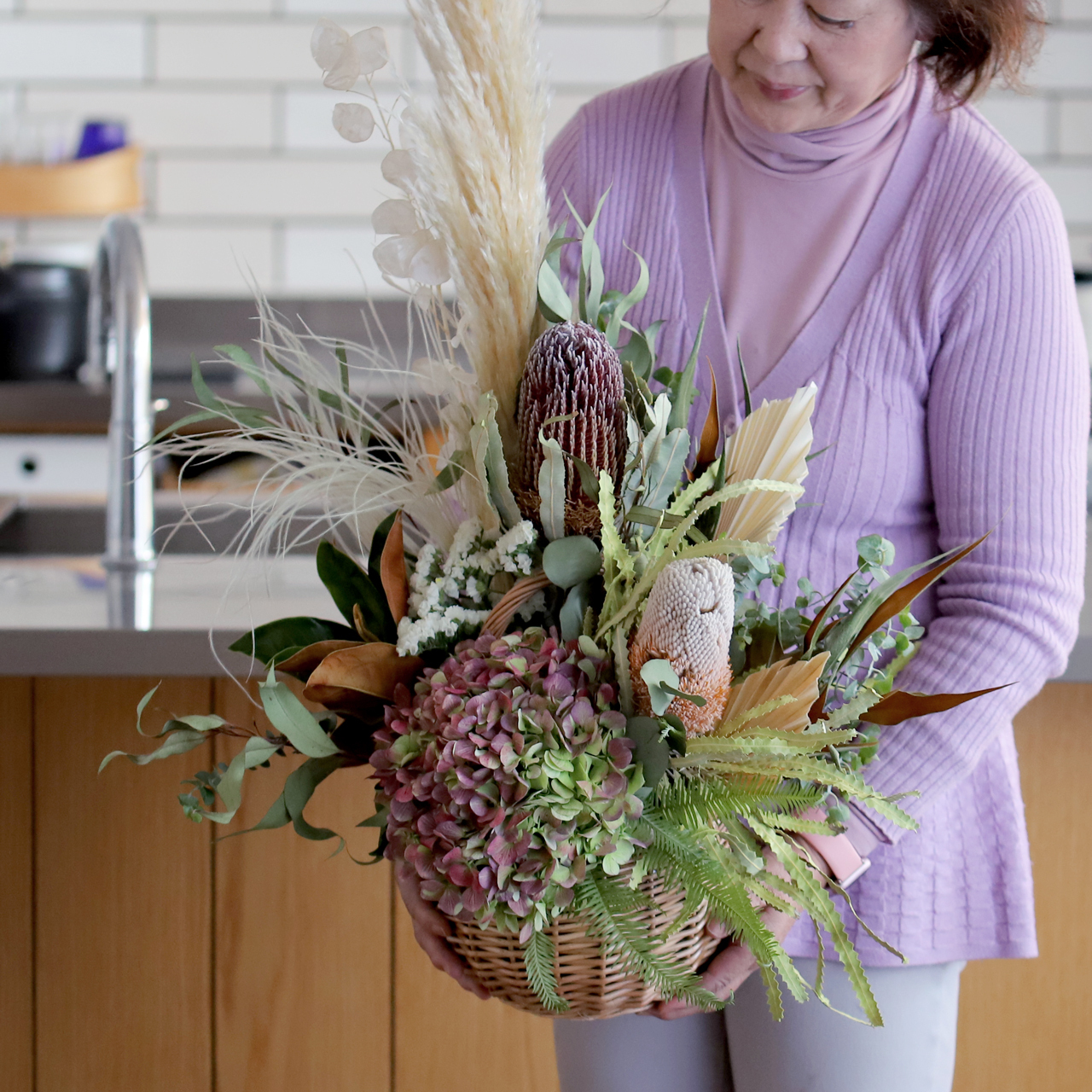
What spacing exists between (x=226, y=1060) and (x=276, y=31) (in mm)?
2763

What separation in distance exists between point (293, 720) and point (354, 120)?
333 mm

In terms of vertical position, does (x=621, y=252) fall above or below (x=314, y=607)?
above

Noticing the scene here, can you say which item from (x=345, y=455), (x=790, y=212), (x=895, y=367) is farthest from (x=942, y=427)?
(x=345, y=455)

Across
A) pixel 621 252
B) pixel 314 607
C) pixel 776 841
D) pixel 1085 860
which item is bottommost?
pixel 1085 860

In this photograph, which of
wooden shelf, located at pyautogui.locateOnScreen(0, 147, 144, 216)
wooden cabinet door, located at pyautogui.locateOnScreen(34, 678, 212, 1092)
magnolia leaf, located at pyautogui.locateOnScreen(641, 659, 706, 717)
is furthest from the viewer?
wooden shelf, located at pyautogui.locateOnScreen(0, 147, 144, 216)

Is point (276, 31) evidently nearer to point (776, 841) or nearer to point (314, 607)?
point (314, 607)

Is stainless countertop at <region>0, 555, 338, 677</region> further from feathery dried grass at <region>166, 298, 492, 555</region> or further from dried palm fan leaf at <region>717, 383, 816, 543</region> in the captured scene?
dried palm fan leaf at <region>717, 383, 816, 543</region>

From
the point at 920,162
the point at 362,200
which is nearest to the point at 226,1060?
the point at 920,162

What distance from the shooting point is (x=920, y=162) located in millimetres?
885

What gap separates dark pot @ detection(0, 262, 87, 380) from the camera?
3.01 m

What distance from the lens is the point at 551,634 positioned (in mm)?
663

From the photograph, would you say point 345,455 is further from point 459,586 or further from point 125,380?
point 125,380

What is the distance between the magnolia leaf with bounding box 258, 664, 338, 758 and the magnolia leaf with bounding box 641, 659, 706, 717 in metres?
0.17

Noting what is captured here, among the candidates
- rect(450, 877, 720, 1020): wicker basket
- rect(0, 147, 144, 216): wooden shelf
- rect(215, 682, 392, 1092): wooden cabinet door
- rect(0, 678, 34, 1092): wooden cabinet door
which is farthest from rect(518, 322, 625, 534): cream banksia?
rect(0, 147, 144, 216): wooden shelf
